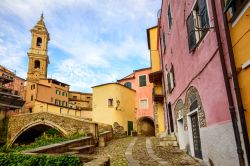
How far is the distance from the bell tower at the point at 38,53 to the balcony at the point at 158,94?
3369 cm

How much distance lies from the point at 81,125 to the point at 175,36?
13590 millimetres

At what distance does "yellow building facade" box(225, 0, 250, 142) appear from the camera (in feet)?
12.8

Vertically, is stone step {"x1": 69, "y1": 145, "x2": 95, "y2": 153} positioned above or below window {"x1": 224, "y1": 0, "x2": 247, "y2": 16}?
below

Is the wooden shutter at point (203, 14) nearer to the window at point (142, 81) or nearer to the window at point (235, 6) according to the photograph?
the window at point (235, 6)

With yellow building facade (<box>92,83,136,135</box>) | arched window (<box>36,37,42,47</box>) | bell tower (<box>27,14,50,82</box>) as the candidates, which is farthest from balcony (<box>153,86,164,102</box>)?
arched window (<box>36,37,42,47</box>)

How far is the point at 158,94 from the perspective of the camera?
1762 cm

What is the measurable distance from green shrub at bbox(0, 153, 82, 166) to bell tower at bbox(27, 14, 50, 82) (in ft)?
131

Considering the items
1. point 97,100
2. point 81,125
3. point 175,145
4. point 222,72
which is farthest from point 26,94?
point 222,72

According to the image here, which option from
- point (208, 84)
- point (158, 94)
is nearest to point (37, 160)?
point (208, 84)

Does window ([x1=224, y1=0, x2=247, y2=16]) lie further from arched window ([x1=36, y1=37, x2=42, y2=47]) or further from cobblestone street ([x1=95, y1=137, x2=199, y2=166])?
arched window ([x1=36, y1=37, x2=42, y2=47])

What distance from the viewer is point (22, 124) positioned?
26625 mm

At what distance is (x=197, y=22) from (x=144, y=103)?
2243 centimetres

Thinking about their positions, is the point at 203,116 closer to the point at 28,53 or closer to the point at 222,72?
the point at 222,72

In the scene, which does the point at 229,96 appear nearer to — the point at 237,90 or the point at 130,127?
the point at 237,90
